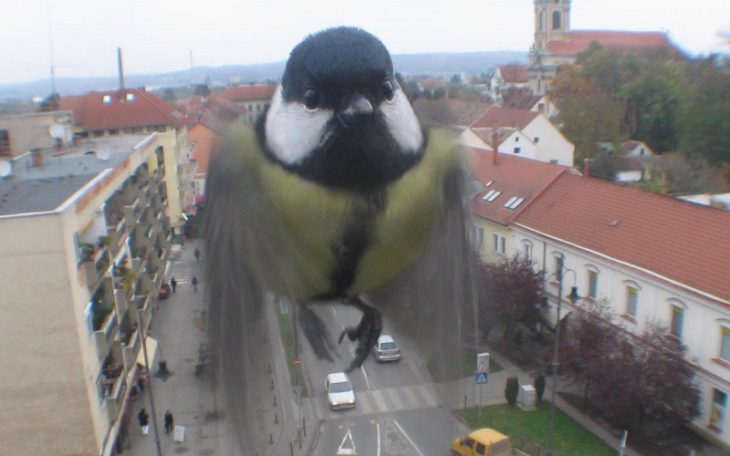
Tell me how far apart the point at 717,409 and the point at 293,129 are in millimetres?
7053

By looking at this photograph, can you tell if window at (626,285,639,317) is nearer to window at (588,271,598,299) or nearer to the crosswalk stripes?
window at (588,271,598,299)

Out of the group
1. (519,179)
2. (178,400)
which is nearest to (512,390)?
(519,179)

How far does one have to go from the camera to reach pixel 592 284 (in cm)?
768

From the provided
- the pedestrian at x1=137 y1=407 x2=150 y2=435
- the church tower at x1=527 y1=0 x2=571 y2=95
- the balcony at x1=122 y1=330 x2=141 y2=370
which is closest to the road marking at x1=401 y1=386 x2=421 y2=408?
the balcony at x1=122 y1=330 x2=141 y2=370

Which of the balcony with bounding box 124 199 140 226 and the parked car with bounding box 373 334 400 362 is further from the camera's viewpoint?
the balcony with bounding box 124 199 140 226

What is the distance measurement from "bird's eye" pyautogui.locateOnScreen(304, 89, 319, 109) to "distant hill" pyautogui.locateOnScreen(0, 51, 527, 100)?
0.32ft

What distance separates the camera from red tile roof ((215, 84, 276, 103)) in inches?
36.3

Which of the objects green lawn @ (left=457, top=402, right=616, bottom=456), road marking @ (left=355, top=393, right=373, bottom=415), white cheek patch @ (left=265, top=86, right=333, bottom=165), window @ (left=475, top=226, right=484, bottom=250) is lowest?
green lawn @ (left=457, top=402, right=616, bottom=456)

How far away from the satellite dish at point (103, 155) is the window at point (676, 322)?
20.9 feet

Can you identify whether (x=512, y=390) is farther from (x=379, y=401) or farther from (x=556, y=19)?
(x=556, y=19)

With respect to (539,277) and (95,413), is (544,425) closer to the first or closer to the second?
(539,277)

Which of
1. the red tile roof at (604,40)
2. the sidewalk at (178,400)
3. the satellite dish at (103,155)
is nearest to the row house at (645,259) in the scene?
the sidewalk at (178,400)

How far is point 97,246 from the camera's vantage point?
246 inches

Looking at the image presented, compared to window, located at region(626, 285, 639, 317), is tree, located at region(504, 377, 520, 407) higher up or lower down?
lower down
